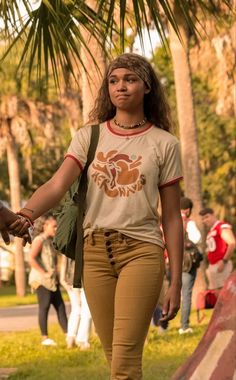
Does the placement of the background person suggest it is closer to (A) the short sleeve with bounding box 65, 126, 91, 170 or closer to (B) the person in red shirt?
(B) the person in red shirt

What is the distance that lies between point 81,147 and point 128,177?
0.29m

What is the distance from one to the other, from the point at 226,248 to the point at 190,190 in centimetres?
1102

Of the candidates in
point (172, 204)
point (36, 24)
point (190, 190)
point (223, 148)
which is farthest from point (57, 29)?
point (223, 148)

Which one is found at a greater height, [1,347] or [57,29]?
[57,29]

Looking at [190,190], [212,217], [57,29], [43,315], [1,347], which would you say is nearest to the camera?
[57,29]

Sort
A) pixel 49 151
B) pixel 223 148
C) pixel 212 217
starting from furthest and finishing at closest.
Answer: pixel 49 151, pixel 223 148, pixel 212 217

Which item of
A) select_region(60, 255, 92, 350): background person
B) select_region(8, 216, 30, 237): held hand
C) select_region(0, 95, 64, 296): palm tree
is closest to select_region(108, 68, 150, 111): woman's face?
select_region(8, 216, 30, 237): held hand

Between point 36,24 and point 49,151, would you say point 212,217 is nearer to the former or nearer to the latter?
point 36,24

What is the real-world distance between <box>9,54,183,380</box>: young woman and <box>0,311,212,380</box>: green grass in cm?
437

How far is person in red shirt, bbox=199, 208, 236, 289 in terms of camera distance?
56.3 feet

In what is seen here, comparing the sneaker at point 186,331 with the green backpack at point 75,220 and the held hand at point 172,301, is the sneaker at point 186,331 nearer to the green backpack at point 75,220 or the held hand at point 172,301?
the green backpack at point 75,220

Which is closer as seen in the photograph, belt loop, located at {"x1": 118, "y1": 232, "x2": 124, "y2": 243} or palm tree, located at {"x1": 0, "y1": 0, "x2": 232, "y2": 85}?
belt loop, located at {"x1": 118, "y1": 232, "x2": 124, "y2": 243}

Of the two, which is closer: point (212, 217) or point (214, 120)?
point (212, 217)

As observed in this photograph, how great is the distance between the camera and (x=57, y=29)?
11.3 metres
